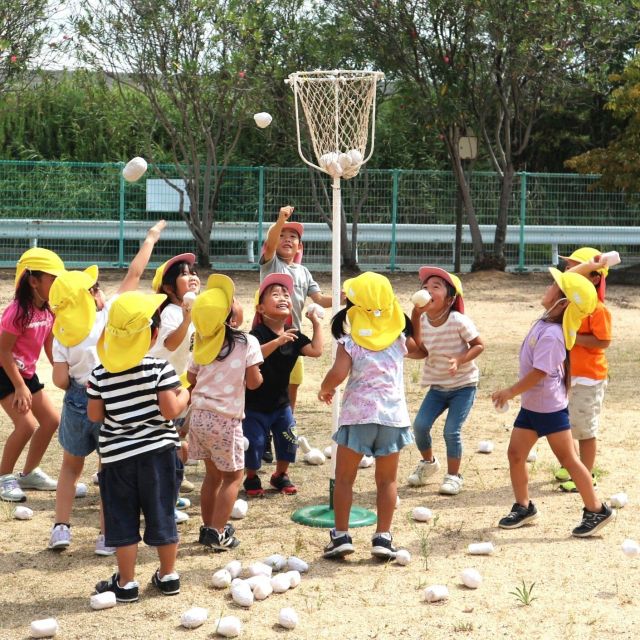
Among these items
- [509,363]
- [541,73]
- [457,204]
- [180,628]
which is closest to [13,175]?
[457,204]

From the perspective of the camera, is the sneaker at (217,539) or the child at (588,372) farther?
the child at (588,372)

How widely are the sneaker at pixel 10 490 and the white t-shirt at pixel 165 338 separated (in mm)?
1245

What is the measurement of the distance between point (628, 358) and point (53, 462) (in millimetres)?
6533

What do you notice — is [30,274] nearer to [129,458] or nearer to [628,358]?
[129,458]

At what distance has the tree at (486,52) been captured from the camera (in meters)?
16.8

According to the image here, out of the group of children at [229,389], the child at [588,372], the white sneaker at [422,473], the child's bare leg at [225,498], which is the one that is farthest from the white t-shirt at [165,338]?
the child at [588,372]

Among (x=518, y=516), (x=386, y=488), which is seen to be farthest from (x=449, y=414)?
(x=386, y=488)

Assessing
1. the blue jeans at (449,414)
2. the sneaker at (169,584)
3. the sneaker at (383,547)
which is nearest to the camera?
the sneaker at (169,584)

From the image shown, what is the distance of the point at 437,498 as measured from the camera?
658cm

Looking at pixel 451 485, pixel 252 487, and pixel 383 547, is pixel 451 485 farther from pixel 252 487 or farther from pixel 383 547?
pixel 383 547

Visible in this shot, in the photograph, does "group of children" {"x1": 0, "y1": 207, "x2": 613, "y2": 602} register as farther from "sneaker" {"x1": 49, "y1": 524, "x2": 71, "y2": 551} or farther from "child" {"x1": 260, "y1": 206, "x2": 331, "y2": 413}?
"child" {"x1": 260, "y1": 206, "x2": 331, "y2": 413}

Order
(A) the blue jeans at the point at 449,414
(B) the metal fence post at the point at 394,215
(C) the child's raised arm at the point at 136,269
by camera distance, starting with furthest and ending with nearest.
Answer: (B) the metal fence post at the point at 394,215 < (A) the blue jeans at the point at 449,414 < (C) the child's raised arm at the point at 136,269

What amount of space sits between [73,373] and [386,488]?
175cm

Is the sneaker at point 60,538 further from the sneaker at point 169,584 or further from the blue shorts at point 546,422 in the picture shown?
the blue shorts at point 546,422
